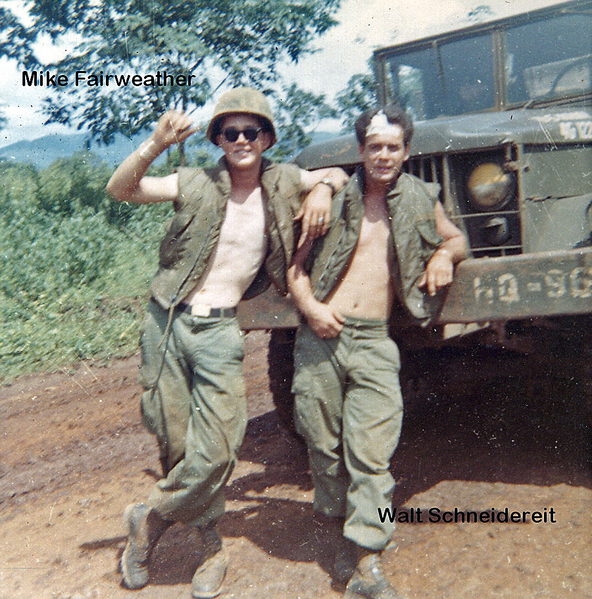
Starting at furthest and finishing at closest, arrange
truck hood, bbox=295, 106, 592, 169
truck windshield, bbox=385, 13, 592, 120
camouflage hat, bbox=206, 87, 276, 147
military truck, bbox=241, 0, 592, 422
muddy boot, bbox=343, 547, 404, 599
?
truck windshield, bbox=385, 13, 592, 120, truck hood, bbox=295, 106, 592, 169, military truck, bbox=241, 0, 592, 422, camouflage hat, bbox=206, 87, 276, 147, muddy boot, bbox=343, 547, 404, 599

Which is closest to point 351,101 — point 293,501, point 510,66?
point 510,66

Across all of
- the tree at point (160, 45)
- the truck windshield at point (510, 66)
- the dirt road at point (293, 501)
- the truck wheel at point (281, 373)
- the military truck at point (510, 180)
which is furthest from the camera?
the tree at point (160, 45)

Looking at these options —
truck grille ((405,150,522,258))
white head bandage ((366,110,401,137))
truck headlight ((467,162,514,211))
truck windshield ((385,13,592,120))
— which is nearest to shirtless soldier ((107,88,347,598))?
white head bandage ((366,110,401,137))

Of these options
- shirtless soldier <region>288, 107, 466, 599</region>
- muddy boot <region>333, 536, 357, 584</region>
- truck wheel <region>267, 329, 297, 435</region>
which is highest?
shirtless soldier <region>288, 107, 466, 599</region>

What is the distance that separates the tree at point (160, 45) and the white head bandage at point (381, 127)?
560cm

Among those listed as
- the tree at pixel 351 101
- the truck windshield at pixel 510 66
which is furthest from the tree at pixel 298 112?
the truck windshield at pixel 510 66

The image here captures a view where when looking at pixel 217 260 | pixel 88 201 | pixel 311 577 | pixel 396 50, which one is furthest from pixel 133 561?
pixel 88 201

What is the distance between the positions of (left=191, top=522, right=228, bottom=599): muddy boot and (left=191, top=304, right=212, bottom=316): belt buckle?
852 millimetres

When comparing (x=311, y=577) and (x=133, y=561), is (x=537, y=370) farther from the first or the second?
(x=133, y=561)

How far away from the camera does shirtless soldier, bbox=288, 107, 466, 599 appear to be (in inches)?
106

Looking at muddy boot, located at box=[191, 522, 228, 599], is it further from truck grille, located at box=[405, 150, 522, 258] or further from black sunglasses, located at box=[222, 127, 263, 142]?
truck grille, located at box=[405, 150, 522, 258]

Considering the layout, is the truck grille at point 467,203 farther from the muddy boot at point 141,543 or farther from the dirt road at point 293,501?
the muddy boot at point 141,543

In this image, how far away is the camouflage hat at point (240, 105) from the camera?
2650mm

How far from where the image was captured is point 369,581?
8.38 ft
